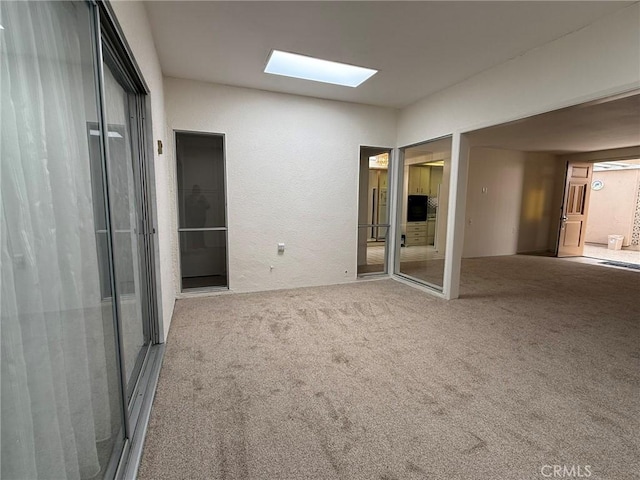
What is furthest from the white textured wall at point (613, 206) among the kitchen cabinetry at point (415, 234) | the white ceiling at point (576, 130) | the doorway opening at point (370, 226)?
the doorway opening at point (370, 226)

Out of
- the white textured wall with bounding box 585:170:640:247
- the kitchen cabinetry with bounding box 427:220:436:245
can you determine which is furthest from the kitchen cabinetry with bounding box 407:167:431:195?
the white textured wall with bounding box 585:170:640:247

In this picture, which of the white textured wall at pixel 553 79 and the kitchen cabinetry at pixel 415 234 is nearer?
the white textured wall at pixel 553 79

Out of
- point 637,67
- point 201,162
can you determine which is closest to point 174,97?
point 201,162

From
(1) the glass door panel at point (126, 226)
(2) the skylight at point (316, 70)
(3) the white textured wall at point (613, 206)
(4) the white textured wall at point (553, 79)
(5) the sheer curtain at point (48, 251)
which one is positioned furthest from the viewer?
(3) the white textured wall at point (613, 206)

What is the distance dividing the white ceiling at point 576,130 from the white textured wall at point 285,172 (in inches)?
74.1

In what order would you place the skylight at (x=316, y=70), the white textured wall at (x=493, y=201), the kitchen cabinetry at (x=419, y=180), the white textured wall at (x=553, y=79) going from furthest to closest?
the white textured wall at (x=493, y=201) < the kitchen cabinetry at (x=419, y=180) < the skylight at (x=316, y=70) < the white textured wall at (x=553, y=79)

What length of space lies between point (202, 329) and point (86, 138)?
2.40 meters

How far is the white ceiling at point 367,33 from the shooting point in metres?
2.47

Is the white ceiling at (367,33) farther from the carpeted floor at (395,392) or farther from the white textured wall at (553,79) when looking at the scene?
the carpeted floor at (395,392)

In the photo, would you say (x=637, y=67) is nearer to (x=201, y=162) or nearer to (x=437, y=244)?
(x=437, y=244)

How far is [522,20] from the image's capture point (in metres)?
2.62

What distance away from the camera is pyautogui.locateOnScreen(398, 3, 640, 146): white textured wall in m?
2.44

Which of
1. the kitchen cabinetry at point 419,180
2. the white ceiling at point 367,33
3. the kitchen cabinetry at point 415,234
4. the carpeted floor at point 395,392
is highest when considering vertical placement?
the white ceiling at point 367,33

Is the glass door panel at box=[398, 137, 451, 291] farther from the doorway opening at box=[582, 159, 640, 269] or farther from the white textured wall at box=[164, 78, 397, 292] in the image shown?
the doorway opening at box=[582, 159, 640, 269]
